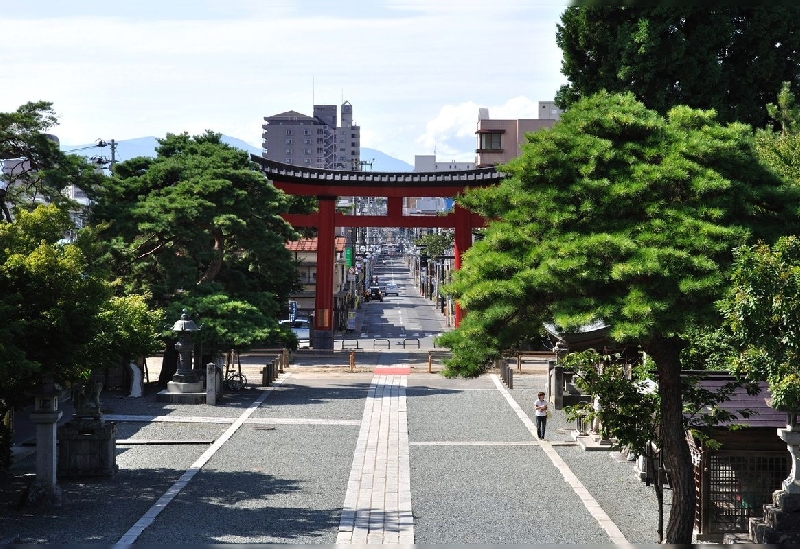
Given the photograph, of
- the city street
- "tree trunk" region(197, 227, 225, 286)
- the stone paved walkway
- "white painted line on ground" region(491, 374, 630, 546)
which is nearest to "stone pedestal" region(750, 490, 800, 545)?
"white painted line on ground" region(491, 374, 630, 546)

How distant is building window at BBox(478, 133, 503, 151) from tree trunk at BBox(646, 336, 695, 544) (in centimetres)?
6646

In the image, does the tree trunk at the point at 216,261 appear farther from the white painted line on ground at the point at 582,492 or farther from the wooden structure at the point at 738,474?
the wooden structure at the point at 738,474

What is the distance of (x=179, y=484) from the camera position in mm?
18469

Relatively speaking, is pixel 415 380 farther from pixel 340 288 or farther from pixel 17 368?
pixel 340 288

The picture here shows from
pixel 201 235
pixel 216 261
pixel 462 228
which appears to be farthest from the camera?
pixel 462 228

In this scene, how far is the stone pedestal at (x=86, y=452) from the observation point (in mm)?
18734

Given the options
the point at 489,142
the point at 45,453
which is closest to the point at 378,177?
the point at 489,142

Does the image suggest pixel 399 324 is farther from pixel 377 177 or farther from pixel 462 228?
pixel 377 177

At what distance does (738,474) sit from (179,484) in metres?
10.1

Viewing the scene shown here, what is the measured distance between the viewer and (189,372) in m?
30.2

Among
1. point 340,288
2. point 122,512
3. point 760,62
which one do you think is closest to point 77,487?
point 122,512

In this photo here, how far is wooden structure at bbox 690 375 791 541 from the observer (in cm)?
1472

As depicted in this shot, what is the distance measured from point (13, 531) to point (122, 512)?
192 centimetres

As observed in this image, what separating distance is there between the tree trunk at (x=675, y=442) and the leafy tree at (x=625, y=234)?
17 millimetres
